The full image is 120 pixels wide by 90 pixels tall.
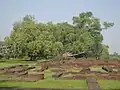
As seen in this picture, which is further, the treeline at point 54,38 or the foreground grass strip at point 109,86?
the treeline at point 54,38

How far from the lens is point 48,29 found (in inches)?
1693

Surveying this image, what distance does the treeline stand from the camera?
3984 centimetres

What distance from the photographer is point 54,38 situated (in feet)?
141

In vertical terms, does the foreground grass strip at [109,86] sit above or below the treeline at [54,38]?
below

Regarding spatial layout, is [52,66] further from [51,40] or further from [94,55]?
[94,55]

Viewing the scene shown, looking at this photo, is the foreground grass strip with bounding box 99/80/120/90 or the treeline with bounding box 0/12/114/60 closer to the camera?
the foreground grass strip with bounding box 99/80/120/90

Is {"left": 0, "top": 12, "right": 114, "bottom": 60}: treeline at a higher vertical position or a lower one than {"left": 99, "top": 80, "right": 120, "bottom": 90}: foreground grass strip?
higher

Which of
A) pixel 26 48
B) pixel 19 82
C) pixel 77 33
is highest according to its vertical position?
pixel 77 33

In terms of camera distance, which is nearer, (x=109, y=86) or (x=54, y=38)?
(x=109, y=86)

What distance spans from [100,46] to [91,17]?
5.79m

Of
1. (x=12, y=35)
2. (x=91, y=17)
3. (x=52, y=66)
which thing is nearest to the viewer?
(x=52, y=66)

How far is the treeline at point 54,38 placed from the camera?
131 ft

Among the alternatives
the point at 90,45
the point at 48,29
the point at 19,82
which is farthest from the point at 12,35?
the point at 19,82

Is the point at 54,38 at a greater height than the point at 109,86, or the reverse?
the point at 54,38
